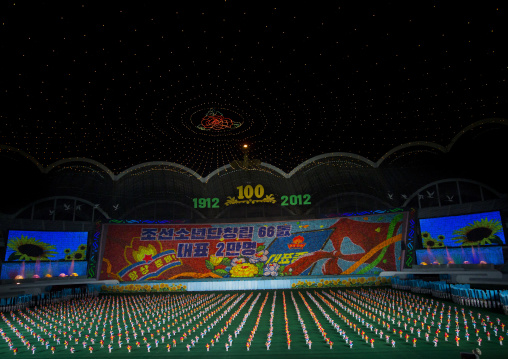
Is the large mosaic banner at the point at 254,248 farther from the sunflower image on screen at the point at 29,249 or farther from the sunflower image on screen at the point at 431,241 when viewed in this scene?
Result: the sunflower image on screen at the point at 29,249

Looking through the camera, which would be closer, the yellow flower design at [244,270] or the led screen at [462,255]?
the led screen at [462,255]

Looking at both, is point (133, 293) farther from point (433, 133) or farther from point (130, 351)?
point (433, 133)

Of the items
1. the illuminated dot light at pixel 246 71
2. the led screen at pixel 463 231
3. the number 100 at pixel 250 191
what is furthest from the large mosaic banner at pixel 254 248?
the illuminated dot light at pixel 246 71

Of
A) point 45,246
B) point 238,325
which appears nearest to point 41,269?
point 45,246

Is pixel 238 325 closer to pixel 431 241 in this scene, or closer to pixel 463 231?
pixel 431 241

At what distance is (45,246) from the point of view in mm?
36250

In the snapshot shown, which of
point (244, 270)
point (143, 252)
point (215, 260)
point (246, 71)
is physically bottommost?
point (244, 270)

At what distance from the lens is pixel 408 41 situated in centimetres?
1636

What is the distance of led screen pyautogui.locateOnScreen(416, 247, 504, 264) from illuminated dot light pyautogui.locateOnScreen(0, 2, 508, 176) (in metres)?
12.6

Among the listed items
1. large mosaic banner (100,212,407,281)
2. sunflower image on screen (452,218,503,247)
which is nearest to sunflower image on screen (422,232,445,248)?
sunflower image on screen (452,218,503,247)

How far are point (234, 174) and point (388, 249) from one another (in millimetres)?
20075

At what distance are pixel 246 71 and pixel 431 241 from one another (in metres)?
28.9

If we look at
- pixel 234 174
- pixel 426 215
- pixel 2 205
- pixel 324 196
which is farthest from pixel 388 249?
pixel 2 205

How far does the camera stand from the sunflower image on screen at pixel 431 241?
3509cm
